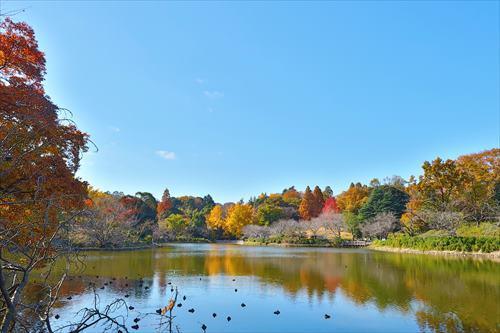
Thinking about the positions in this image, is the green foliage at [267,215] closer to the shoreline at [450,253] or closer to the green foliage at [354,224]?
the green foliage at [354,224]

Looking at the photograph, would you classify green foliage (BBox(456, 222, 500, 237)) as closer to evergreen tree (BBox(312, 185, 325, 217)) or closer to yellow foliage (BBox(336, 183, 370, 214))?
yellow foliage (BBox(336, 183, 370, 214))

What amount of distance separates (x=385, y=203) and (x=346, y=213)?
5.36 m

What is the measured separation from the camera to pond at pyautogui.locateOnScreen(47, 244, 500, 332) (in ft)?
28.2

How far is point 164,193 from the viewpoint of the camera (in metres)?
65.1

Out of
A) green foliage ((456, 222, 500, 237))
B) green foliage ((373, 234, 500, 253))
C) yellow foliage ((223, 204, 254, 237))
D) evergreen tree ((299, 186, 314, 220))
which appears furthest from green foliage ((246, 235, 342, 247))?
green foliage ((456, 222, 500, 237))

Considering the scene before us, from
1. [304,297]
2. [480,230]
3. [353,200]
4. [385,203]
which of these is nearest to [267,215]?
[353,200]

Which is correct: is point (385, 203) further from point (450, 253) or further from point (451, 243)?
point (450, 253)

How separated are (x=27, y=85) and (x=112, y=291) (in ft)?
21.4

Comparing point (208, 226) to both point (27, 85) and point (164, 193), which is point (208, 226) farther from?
point (27, 85)

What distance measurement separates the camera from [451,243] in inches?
1075

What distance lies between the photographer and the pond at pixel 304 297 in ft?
28.2

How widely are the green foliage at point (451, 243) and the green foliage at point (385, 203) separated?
8.07m

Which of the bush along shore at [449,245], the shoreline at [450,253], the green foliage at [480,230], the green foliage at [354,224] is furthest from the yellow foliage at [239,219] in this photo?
the green foliage at [480,230]

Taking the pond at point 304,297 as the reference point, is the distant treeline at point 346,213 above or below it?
above
